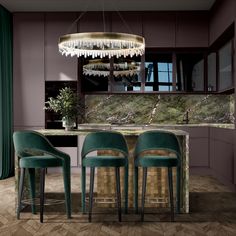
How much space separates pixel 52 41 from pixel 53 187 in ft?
9.38

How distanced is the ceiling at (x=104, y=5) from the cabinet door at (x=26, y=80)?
426 millimetres

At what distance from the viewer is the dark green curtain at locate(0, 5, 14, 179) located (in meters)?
6.85

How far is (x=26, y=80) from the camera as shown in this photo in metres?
7.49

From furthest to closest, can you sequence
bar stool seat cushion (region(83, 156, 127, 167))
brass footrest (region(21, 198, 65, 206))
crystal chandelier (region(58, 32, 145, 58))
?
crystal chandelier (region(58, 32, 145, 58))
brass footrest (region(21, 198, 65, 206))
bar stool seat cushion (region(83, 156, 127, 167))

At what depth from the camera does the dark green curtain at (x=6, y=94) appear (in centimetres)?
685

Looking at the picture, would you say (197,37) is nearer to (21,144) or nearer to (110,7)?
(110,7)

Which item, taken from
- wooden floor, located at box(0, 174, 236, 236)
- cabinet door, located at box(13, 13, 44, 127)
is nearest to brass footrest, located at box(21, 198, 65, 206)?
wooden floor, located at box(0, 174, 236, 236)

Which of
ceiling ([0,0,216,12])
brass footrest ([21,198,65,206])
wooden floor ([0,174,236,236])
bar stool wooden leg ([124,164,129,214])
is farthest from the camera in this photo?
ceiling ([0,0,216,12])

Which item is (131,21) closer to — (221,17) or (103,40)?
(221,17)

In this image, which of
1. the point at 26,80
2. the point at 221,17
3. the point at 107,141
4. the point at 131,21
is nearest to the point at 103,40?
the point at 107,141

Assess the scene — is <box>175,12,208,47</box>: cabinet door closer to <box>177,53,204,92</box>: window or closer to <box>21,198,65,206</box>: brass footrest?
<box>177,53,204,92</box>: window

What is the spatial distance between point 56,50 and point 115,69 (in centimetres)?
112

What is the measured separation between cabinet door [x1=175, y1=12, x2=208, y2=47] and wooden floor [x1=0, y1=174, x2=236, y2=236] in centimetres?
317

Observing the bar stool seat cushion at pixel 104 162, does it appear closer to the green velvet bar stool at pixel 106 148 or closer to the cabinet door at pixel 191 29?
the green velvet bar stool at pixel 106 148
